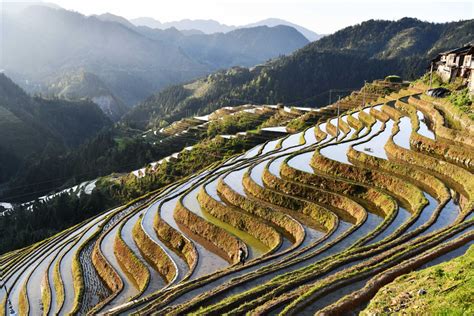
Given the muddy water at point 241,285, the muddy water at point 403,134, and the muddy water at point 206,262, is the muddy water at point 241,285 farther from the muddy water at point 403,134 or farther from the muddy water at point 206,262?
the muddy water at point 403,134

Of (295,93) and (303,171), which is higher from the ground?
(295,93)

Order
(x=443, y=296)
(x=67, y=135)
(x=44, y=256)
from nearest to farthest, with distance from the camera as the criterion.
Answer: (x=443, y=296), (x=44, y=256), (x=67, y=135)

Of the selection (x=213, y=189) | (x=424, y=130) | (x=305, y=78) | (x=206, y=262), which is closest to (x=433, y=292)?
(x=206, y=262)

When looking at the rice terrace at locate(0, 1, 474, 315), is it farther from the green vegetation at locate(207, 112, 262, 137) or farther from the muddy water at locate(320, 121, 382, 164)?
the green vegetation at locate(207, 112, 262, 137)

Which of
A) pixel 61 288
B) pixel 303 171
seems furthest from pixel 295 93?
pixel 61 288

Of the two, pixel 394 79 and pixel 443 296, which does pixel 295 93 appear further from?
pixel 443 296

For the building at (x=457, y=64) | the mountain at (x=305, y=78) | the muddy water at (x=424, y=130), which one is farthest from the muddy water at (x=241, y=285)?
the mountain at (x=305, y=78)

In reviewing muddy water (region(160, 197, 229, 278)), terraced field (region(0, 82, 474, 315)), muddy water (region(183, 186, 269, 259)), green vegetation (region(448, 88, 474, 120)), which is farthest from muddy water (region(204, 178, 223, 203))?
green vegetation (region(448, 88, 474, 120))

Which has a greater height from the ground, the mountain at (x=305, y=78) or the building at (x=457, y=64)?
the mountain at (x=305, y=78)
